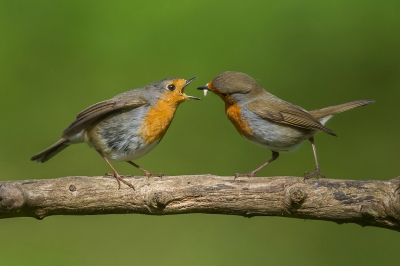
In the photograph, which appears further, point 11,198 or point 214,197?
point 214,197

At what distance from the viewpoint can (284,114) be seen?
3625 millimetres

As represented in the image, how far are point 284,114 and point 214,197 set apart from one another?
867 mm

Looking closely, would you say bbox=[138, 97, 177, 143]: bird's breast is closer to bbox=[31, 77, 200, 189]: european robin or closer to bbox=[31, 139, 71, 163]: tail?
bbox=[31, 77, 200, 189]: european robin

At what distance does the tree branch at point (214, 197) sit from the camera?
117 inches

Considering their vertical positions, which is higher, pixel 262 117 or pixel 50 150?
pixel 262 117

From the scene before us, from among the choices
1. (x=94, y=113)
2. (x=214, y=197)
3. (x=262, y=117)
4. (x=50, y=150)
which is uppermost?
(x=94, y=113)

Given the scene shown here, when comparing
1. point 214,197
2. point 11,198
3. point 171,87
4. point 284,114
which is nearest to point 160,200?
point 214,197

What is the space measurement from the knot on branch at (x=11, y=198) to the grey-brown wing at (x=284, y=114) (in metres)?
1.55

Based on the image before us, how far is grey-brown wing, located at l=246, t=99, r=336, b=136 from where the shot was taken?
140 inches

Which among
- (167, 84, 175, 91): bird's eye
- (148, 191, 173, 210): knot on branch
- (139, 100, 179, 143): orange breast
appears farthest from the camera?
(167, 84, 175, 91): bird's eye

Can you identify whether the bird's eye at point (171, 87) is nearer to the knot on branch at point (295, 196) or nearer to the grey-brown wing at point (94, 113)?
the grey-brown wing at point (94, 113)

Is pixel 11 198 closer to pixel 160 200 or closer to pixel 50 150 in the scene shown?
pixel 160 200

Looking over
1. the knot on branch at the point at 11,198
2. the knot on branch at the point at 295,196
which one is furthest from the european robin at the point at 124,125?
the knot on branch at the point at 295,196


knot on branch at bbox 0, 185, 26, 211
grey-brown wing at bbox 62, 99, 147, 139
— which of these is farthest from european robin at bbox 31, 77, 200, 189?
knot on branch at bbox 0, 185, 26, 211
